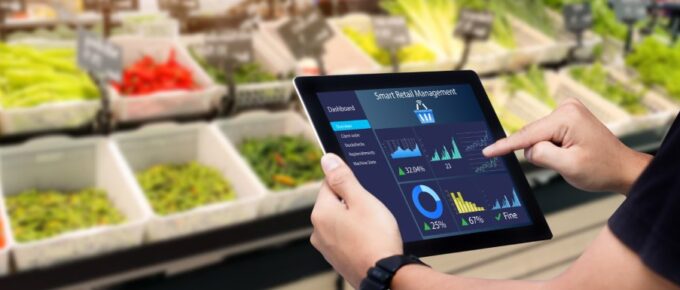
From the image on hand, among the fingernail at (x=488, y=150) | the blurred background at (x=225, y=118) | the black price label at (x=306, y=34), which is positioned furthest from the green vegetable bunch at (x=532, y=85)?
the fingernail at (x=488, y=150)

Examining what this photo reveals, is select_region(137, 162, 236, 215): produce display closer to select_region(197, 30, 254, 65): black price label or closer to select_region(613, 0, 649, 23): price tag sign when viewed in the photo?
select_region(197, 30, 254, 65): black price label

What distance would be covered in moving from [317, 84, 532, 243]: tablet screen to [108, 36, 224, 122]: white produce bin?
167 cm

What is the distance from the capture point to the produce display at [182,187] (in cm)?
241

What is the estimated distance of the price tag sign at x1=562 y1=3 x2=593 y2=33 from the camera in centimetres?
366

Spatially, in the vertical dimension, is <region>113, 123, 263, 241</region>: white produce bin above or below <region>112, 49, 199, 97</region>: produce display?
below

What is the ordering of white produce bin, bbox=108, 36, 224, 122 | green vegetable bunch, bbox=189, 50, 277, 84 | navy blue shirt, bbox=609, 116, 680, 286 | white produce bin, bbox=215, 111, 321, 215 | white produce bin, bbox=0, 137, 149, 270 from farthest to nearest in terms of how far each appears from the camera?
green vegetable bunch, bbox=189, 50, 277, 84 → white produce bin, bbox=108, 36, 224, 122 → white produce bin, bbox=215, 111, 321, 215 → white produce bin, bbox=0, 137, 149, 270 → navy blue shirt, bbox=609, 116, 680, 286

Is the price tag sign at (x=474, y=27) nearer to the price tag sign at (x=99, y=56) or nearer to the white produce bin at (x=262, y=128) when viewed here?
the white produce bin at (x=262, y=128)

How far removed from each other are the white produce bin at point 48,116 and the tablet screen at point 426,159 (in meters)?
1.66

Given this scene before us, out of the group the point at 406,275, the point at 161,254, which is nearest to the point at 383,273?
the point at 406,275

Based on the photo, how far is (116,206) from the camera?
98.0 inches

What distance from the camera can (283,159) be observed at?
2688 mm

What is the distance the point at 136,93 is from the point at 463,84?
1825 mm

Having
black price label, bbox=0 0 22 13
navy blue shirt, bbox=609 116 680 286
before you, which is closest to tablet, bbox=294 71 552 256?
navy blue shirt, bbox=609 116 680 286

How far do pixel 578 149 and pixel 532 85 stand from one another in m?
2.30
